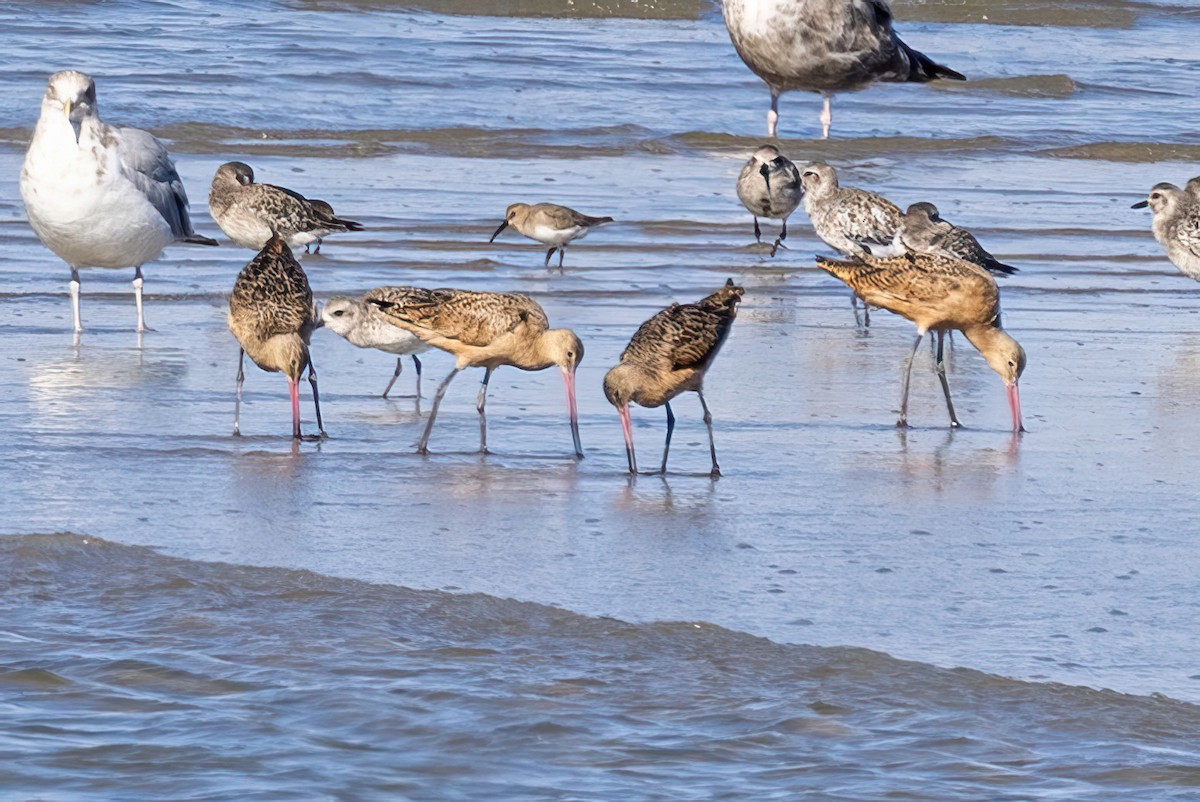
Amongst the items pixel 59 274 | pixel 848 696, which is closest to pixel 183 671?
pixel 848 696

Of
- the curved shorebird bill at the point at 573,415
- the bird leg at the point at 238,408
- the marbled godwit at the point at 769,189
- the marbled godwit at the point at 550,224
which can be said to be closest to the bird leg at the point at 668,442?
the curved shorebird bill at the point at 573,415

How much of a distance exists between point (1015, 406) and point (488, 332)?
2.04 metres

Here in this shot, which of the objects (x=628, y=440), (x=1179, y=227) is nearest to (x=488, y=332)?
(x=628, y=440)

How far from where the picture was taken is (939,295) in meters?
8.72

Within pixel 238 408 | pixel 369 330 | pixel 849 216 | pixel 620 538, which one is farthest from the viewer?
pixel 849 216

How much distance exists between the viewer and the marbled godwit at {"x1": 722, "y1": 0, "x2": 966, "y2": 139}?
18688mm

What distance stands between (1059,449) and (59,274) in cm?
576

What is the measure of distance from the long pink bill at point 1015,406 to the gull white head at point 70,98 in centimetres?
466

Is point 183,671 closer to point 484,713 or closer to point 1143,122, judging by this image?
point 484,713

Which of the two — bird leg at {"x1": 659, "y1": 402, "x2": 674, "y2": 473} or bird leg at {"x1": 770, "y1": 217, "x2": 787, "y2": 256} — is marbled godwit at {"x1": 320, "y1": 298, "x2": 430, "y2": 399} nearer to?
bird leg at {"x1": 659, "y1": 402, "x2": 674, "y2": 473}

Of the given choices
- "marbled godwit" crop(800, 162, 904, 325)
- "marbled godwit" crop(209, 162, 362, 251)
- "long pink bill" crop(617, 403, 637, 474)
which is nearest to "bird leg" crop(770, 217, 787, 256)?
"marbled godwit" crop(800, 162, 904, 325)

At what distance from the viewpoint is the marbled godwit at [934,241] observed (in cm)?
1084

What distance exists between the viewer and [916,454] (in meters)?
7.55

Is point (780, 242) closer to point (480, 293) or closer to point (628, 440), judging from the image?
point (480, 293)
